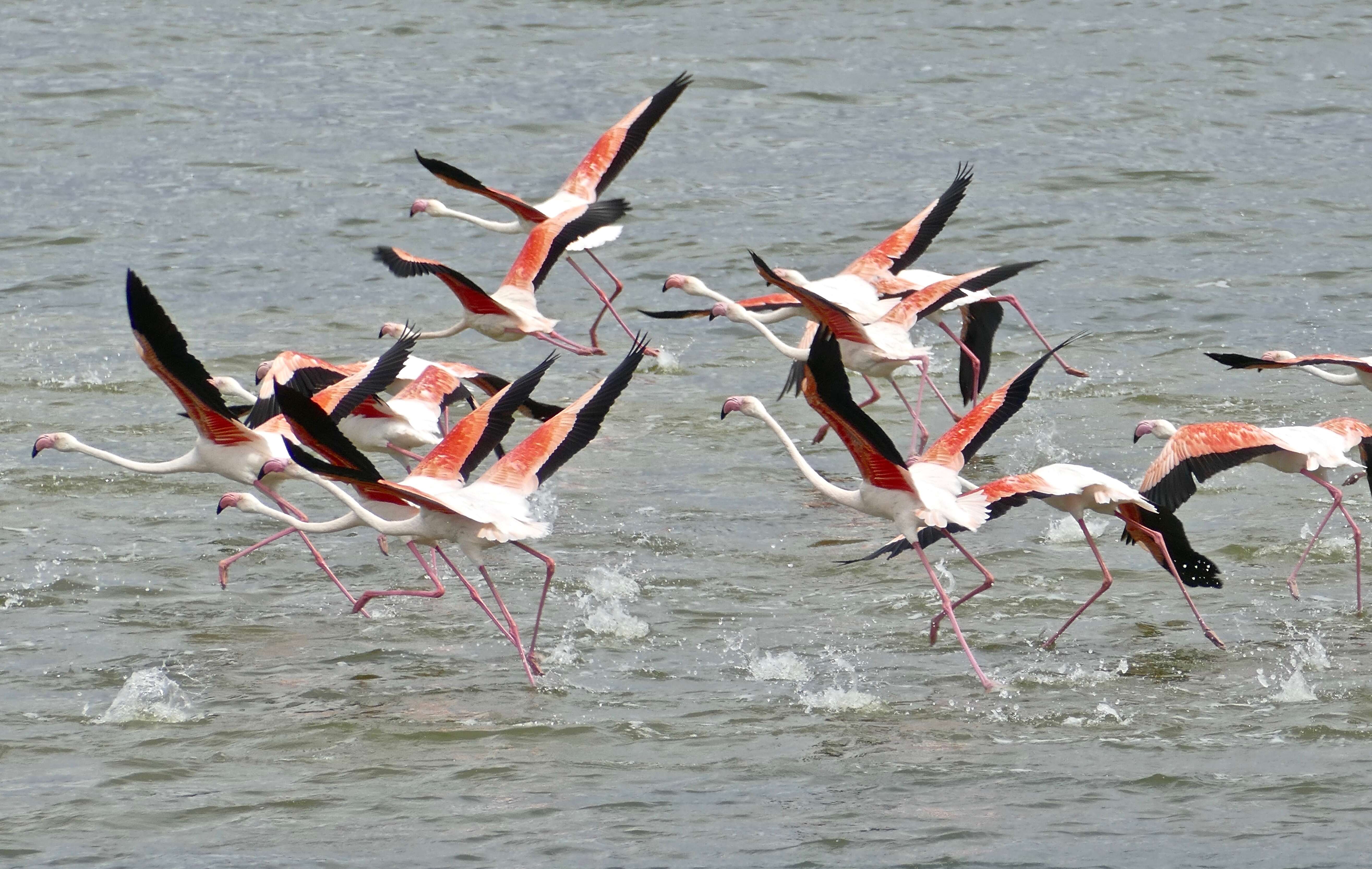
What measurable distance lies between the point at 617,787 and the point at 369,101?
50.4 feet

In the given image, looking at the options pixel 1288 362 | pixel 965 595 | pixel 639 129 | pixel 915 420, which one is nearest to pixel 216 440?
pixel 965 595

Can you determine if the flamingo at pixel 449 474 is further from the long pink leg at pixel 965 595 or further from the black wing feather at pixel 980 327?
the black wing feather at pixel 980 327

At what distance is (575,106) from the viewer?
20562mm

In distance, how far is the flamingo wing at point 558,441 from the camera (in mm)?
8398

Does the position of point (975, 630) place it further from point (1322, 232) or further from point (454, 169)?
point (1322, 232)

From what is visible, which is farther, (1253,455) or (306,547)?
(306,547)

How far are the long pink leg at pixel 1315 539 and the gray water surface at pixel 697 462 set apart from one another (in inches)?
4.3

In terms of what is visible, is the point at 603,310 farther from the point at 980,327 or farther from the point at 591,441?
the point at 591,441

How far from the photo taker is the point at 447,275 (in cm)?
1097

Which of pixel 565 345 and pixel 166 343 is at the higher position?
pixel 166 343

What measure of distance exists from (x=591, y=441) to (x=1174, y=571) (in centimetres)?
281

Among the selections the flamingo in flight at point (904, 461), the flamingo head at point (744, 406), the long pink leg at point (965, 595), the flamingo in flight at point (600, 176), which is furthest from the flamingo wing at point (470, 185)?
the long pink leg at point (965, 595)

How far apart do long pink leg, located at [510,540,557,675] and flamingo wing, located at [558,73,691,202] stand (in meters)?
4.50

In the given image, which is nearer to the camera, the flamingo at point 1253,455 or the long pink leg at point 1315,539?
the flamingo at point 1253,455
